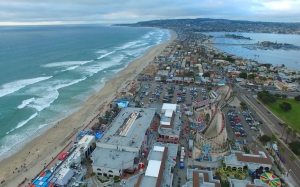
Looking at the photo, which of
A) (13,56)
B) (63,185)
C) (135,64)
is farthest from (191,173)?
(13,56)

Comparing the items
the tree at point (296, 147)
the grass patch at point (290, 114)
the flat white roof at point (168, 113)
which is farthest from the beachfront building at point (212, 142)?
the grass patch at point (290, 114)

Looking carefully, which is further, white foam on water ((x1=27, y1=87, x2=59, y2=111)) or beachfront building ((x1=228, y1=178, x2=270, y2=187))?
white foam on water ((x1=27, y1=87, x2=59, y2=111))

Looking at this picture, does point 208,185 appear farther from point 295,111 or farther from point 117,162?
point 295,111

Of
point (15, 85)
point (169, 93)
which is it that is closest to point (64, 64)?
point (15, 85)

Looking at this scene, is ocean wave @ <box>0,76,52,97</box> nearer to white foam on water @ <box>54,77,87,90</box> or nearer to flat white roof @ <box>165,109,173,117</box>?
white foam on water @ <box>54,77,87,90</box>

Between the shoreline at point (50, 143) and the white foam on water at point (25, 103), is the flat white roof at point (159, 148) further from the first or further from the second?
the white foam on water at point (25, 103)

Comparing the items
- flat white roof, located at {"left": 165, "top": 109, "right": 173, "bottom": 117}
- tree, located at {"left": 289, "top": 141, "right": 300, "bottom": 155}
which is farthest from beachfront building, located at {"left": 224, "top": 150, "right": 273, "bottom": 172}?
flat white roof, located at {"left": 165, "top": 109, "right": 173, "bottom": 117}
